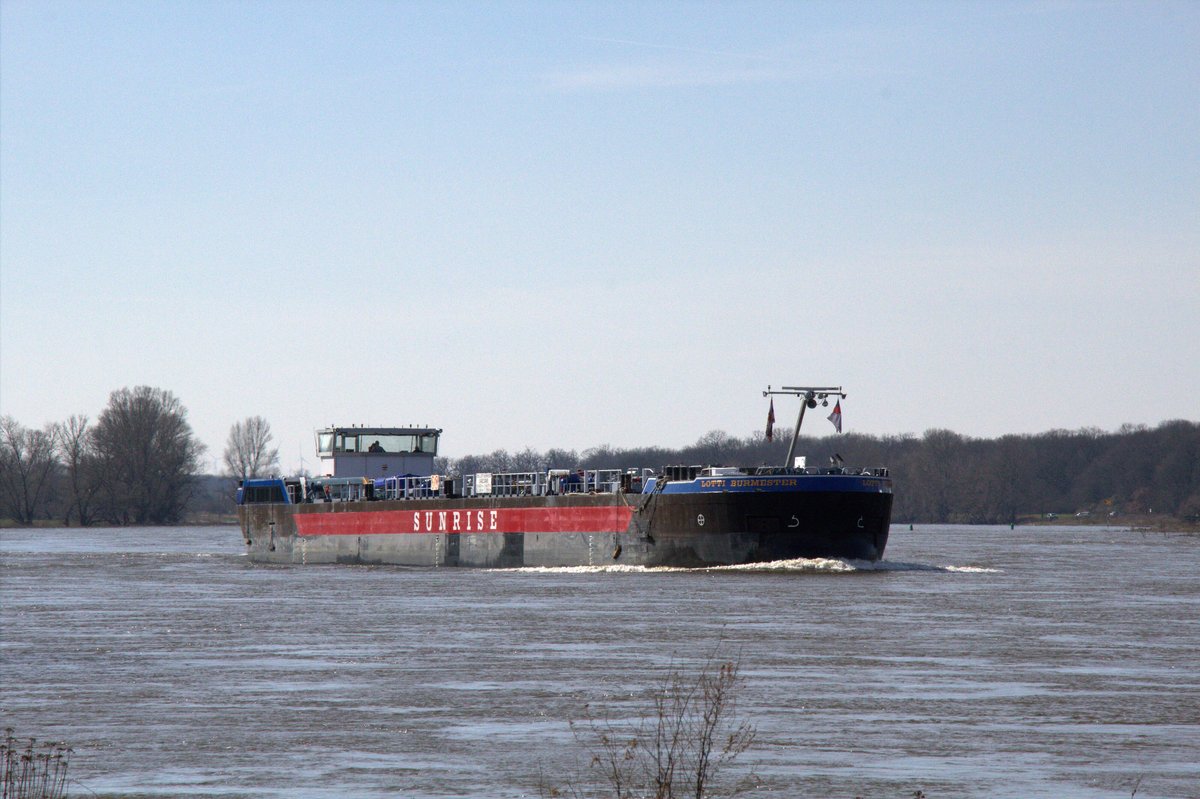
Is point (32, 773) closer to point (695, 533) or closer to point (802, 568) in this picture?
point (802, 568)

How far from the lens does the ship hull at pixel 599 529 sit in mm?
48469

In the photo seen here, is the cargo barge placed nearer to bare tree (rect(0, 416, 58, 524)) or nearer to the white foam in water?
the white foam in water

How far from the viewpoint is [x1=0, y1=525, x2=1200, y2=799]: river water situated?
52.9 ft

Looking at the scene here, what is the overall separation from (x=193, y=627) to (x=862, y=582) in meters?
19.8

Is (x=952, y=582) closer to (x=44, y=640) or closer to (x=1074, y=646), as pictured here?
(x=1074, y=646)

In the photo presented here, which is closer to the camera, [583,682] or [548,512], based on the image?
[583,682]

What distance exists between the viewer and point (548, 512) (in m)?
56.5

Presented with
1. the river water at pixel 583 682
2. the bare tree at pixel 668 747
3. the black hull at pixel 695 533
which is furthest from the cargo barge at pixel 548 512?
the bare tree at pixel 668 747

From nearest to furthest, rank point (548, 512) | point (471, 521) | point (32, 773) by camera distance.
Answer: point (32, 773), point (548, 512), point (471, 521)

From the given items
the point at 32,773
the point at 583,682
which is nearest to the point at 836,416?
the point at 583,682

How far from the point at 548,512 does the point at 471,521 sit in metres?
5.40

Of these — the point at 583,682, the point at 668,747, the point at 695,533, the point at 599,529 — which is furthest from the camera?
the point at 599,529

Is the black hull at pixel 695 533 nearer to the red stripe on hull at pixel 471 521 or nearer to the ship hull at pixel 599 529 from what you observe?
the ship hull at pixel 599 529

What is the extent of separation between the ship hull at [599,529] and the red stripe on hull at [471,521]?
0.14 feet
